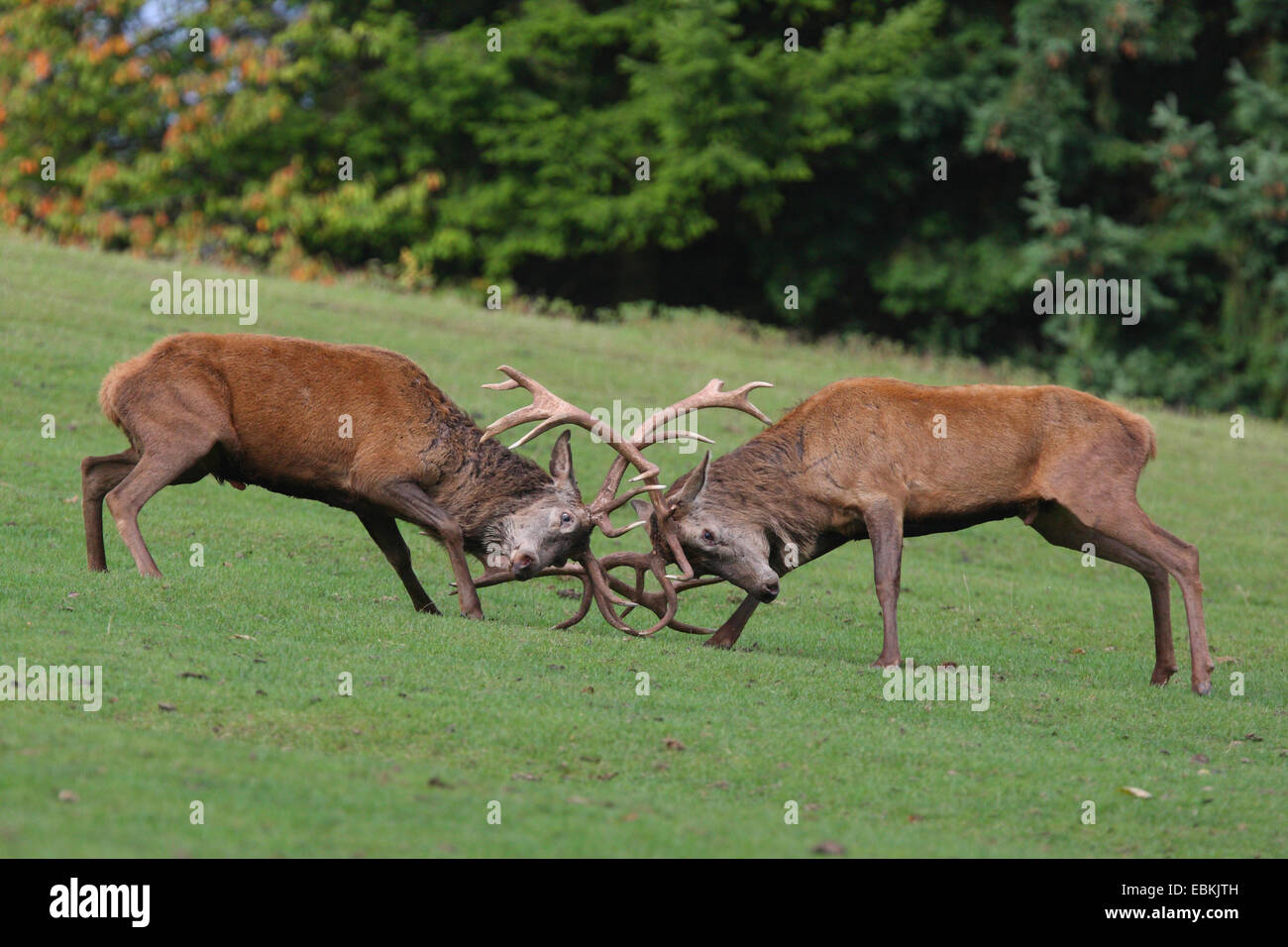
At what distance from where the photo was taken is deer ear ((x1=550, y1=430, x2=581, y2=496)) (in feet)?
35.3

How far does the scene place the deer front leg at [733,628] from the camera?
1050cm

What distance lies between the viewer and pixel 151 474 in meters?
10.1

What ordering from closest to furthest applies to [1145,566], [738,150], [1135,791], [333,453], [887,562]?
1. [1135,791]
2. [887,562]
3. [333,453]
4. [1145,566]
5. [738,150]

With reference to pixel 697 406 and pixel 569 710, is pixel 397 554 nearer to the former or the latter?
pixel 697 406

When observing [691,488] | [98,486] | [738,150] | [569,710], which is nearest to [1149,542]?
[691,488]

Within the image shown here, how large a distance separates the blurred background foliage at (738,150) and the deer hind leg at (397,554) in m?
18.5

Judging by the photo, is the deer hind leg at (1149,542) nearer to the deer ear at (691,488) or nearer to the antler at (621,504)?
the antler at (621,504)

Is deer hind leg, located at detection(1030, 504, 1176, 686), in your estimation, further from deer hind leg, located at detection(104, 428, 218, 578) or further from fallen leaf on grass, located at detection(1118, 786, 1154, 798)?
deer hind leg, located at detection(104, 428, 218, 578)

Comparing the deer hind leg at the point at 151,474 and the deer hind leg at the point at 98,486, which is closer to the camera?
the deer hind leg at the point at 151,474

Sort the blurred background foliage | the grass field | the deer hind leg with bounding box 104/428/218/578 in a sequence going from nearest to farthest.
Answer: the grass field, the deer hind leg with bounding box 104/428/218/578, the blurred background foliage

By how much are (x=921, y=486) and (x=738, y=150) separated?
20673mm

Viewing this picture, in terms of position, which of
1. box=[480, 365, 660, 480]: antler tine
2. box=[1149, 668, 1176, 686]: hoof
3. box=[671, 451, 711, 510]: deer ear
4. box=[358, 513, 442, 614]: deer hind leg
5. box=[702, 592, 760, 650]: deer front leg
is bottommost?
box=[1149, 668, 1176, 686]: hoof

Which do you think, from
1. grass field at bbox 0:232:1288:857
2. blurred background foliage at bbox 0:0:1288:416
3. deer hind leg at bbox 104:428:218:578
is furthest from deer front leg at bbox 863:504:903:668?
blurred background foliage at bbox 0:0:1288:416

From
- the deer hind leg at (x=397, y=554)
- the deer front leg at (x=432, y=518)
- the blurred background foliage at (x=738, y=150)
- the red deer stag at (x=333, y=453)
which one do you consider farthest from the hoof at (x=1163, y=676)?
the blurred background foliage at (x=738, y=150)
